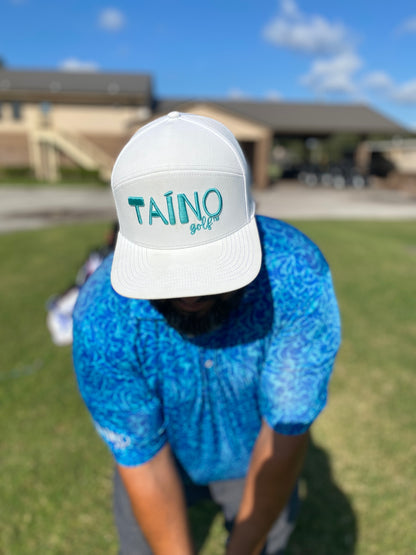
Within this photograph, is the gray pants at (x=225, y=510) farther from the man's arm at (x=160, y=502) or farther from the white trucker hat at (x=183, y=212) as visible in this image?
the white trucker hat at (x=183, y=212)

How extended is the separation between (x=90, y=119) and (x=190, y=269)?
3286 cm

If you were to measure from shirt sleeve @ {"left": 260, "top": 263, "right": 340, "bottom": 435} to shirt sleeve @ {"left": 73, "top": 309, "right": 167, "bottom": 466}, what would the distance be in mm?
359

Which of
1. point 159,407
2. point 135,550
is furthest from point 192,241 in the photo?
point 135,550

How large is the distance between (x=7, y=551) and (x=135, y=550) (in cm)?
127

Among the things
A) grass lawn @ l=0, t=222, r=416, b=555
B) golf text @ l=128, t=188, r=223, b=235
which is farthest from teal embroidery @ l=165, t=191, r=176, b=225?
grass lawn @ l=0, t=222, r=416, b=555

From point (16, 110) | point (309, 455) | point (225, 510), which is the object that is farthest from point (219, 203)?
→ point (16, 110)

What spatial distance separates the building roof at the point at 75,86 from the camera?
97.3 ft

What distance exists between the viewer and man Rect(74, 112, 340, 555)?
3.26 feet

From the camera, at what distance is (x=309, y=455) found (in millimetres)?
2869

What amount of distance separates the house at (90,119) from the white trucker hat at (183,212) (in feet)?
91.5

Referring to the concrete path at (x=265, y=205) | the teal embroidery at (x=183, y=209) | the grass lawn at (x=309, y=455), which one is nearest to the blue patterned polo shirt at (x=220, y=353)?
the teal embroidery at (x=183, y=209)

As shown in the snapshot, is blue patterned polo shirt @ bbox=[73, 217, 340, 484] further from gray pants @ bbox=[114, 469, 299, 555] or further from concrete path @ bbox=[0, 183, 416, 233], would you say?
concrete path @ bbox=[0, 183, 416, 233]

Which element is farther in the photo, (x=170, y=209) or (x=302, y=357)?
(x=302, y=357)

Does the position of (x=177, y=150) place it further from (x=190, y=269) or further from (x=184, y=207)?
(x=190, y=269)
